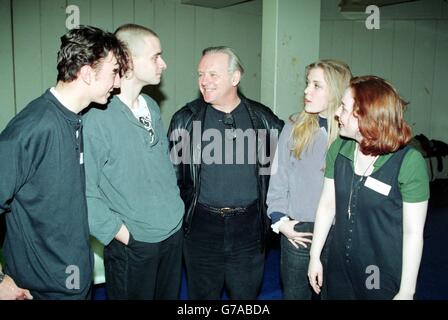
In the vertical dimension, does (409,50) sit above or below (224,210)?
above

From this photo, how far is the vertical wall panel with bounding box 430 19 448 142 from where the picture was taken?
597 cm

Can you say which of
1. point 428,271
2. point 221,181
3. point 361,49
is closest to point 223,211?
point 221,181

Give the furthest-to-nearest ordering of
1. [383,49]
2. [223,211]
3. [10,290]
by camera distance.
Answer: [383,49] < [223,211] < [10,290]

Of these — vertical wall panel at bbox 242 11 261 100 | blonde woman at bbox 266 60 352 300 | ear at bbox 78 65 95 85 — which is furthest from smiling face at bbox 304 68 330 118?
vertical wall panel at bbox 242 11 261 100

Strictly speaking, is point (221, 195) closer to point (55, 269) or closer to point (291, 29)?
point (55, 269)

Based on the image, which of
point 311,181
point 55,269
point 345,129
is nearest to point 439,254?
point 311,181

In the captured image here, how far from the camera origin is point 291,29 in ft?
10.0

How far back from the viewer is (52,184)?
1.39 meters

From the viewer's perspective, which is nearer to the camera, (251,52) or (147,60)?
(147,60)

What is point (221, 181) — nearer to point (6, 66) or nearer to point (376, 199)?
point (376, 199)

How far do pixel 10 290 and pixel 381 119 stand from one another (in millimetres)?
1576

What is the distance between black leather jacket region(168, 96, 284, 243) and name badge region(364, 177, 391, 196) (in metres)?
0.81

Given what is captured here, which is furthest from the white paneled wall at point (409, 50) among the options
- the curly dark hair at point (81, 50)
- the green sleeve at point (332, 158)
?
the curly dark hair at point (81, 50)

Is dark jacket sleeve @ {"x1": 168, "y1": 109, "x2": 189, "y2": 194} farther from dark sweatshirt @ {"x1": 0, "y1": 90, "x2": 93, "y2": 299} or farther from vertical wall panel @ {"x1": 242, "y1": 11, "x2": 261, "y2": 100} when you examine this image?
vertical wall panel @ {"x1": 242, "y1": 11, "x2": 261, "y2": 100}
